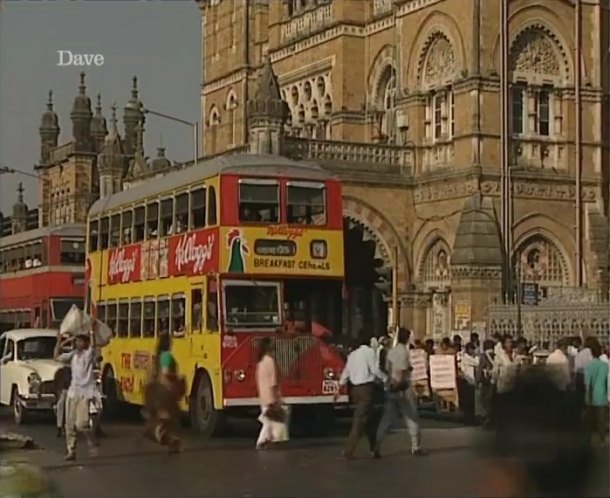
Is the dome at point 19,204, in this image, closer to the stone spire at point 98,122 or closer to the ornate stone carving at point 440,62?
the stone spire at point 98,122

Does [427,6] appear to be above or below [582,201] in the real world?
above

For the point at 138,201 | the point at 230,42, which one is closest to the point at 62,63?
the point at 138,201

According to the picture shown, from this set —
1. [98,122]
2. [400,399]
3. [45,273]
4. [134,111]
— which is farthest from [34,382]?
[134,111]

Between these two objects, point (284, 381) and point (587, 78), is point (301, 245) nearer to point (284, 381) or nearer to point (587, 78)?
point (284, 381)

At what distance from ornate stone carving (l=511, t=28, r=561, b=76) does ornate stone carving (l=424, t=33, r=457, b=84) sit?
1500 mm

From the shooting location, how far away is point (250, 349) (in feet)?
60.8

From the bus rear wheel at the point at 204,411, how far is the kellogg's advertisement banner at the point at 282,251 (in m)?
1.87

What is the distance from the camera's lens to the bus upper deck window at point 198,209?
62.1 ft

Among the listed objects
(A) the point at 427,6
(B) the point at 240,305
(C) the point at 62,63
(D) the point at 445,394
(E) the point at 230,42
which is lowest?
(D) the point at 445,394

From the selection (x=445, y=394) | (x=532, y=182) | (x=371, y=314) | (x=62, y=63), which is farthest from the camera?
(x=532, y=182)

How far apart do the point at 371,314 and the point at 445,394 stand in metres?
3.43

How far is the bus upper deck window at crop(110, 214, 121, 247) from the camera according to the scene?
21.7 m

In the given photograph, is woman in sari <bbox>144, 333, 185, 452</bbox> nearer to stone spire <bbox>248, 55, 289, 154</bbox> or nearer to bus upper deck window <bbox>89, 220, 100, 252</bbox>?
bus upper deck window <bbox>89, 220, 100, 252</bbox>

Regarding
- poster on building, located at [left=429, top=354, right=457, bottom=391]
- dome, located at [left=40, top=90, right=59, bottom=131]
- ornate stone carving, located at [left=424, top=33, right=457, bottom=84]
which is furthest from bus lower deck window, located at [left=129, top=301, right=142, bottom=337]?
ornate stone carving, located at [left=424, top=33, right=457, bottom=84]
